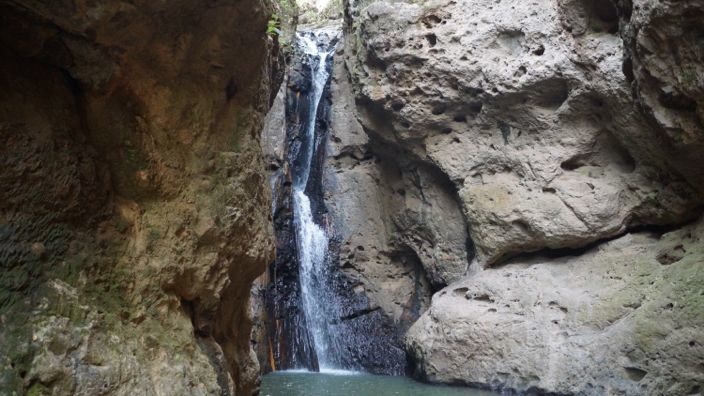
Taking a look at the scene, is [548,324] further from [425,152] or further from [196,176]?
[196,176]

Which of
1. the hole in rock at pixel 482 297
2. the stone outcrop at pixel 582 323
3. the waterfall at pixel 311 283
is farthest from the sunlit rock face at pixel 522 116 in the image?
the waterfall at pixel 311 283

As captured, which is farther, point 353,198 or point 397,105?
point 353,198

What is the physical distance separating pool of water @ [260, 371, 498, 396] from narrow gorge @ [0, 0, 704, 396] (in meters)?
0.11

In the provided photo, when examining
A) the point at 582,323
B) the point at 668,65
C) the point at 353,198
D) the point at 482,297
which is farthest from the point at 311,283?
the point at 668,65

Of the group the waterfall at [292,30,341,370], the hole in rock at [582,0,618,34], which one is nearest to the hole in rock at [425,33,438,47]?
the hole in rock at [582,0,618,34]

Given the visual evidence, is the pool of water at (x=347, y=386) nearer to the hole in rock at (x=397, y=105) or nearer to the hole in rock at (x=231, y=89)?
the hole in rock at (x=397, y=105)

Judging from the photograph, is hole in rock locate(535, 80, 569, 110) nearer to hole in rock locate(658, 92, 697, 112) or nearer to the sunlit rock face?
the sunlit rock face

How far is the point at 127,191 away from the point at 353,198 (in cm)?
1112

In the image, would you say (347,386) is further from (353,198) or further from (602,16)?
(602,16)

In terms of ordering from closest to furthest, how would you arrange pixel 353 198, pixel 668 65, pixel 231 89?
pixel 231 89 → pixel 668 65 → pixel 353 198

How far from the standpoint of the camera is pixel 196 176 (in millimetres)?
4219

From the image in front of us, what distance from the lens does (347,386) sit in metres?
10.3

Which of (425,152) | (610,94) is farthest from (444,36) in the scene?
(610,94)

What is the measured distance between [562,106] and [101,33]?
29.5 ft
